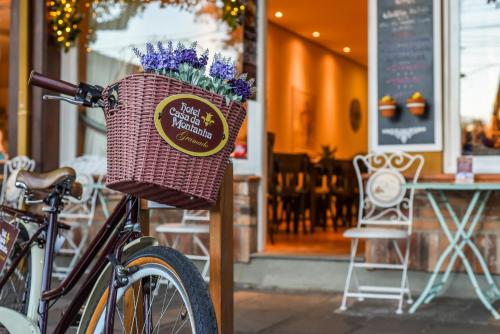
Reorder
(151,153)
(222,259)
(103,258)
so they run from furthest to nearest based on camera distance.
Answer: (222,259), (103,258), (151,153)

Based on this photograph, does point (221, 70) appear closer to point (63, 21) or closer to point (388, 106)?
point (388, 106)

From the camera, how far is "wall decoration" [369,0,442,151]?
4.60 meters

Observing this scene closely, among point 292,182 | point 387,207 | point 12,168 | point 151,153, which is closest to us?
point 151,153

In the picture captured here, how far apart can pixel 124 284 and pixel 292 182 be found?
5.62m

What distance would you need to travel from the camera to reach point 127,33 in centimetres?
585

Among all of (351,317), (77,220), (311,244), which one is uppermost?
(77,220)

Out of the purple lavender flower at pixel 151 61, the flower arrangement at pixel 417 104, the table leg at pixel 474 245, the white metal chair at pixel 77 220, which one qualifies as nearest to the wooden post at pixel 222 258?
the purple lavender flower at pixel 151 61

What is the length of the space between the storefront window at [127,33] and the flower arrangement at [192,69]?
358cm

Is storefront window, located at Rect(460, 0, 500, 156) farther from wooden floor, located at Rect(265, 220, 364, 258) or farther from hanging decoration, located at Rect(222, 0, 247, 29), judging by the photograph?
hanging decoration, located at Rect(222, 0, 247, 29)

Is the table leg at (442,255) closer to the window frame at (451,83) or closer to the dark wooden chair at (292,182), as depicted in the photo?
the window frame at (451,83)

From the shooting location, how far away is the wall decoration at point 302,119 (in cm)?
1038

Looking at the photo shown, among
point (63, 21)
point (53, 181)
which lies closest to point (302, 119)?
point (63, 21)

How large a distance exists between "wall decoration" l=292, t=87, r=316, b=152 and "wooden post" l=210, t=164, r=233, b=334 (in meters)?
8.12

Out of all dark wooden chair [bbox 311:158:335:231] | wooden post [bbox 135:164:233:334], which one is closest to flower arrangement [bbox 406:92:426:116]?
wooden post [bbox 135:164:233:334]
